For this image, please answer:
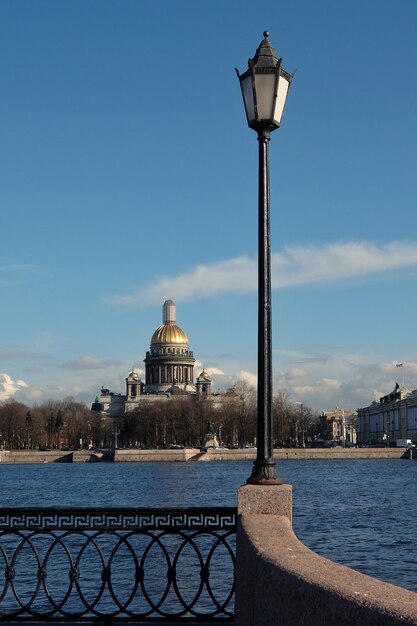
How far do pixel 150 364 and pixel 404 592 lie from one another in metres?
157

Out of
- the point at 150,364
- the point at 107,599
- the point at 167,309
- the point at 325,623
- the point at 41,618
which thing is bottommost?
the point at 107,599

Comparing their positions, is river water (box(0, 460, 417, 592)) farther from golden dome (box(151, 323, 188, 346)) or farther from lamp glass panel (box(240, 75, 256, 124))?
golden dome (box(151, 323, 188, 346))

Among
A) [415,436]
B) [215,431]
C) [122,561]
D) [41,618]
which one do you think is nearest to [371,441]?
[415,436]

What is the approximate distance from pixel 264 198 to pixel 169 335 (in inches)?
5959

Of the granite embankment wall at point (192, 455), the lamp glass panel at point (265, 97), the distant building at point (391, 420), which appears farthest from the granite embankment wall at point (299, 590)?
the distant building at point (391, 420)

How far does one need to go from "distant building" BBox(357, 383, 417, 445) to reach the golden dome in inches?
1445

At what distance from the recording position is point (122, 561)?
20703 mm

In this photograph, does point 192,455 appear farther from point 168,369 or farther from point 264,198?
point 264,198

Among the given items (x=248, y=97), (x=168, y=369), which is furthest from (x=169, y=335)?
(x=248, y=97)

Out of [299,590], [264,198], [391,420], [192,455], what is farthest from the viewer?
[391,420]

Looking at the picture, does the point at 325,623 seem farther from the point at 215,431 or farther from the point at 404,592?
the point at 215,431

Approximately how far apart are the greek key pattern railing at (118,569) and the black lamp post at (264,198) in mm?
661

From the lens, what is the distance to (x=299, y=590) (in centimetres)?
341

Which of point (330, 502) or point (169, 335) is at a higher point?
point (169, 335)
